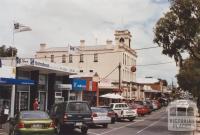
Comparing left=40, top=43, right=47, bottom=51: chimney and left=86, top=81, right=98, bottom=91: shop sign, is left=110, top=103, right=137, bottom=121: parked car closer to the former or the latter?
left=86, top=81, right=98, bottom=91: shop sign

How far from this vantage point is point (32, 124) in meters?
19.6

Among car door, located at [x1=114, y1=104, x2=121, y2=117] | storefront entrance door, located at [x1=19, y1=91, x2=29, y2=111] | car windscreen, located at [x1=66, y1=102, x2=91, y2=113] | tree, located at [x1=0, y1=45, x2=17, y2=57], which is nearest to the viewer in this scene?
car windscreen, located at [x1=66, y1=102, x2=91, y2=113]

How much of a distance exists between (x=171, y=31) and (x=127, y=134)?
1017 centimetres

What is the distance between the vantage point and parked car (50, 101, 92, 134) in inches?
960

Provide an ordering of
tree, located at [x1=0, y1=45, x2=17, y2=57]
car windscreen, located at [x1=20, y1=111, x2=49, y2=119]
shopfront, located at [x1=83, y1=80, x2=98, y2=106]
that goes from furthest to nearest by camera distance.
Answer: tree, located at [x1=0, y1=45, x2=17, y2=57] → shopfront, located at [x1=83, y1=80, x2=98, y2=106] → car windscreen, located at [x1=20, y1=111, x2=49, y2=119]

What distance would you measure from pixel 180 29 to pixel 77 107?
11.1 meters

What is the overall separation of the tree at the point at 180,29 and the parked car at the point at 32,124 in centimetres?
1477

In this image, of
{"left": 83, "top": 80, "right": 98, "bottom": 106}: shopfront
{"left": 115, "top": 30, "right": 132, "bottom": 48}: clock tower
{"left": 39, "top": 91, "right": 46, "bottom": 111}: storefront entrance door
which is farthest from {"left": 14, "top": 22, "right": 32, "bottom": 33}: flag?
{"left": 115, "top": 30, "right": 132, "bottom": 48}: clock tower

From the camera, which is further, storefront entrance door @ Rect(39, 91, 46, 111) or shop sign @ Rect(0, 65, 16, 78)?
storefront entrance door @ Rect(39, 91, 46, 111)

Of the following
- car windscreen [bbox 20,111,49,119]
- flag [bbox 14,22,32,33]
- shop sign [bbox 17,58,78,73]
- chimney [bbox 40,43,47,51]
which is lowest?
car windscreen [bbox 20,111,49,119]

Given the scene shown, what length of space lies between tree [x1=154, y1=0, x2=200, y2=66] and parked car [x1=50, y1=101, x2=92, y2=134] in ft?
34.4

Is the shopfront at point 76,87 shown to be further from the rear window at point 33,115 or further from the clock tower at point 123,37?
the clock tower at point 123,37

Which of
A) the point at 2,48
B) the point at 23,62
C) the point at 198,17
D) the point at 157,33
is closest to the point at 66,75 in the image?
the point at 23,62

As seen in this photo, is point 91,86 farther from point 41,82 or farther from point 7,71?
point 7,71
